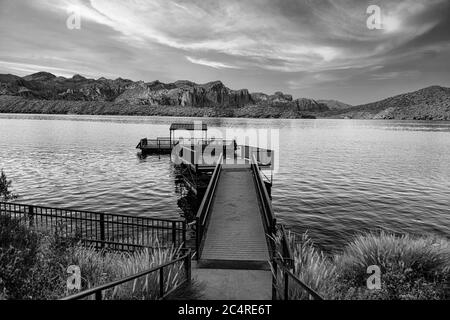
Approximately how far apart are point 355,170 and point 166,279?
4302cm

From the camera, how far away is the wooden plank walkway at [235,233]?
10692 millimetres

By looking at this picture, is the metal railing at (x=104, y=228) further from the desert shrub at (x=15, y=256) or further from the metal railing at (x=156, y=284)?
the metal railing at (x=156, y=284)

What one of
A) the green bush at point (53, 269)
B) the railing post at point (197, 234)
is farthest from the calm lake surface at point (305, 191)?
the green bush at point (53, 269)

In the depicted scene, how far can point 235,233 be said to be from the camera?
42.6ft

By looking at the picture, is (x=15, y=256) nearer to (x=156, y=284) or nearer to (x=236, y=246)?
(x=156, y=284)

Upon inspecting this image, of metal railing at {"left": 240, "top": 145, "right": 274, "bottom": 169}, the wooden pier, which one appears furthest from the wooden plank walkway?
metal railing at {"left": 240, "top": 145, "right": 274, "bottom": 169}

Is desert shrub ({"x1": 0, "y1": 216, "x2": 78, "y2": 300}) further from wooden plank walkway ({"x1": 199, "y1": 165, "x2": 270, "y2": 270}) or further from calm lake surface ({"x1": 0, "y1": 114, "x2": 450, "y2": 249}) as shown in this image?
calm lake surface ({"x1": 0, "y1": 114, "x2": 450, "y2": 249})

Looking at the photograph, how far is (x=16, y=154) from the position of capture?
58.0m

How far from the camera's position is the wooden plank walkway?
10.7m

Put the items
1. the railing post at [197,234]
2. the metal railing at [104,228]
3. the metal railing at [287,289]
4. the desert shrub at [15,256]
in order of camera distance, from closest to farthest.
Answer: the metal railing at [287,289] < the desert shrub at [15,256] < the railing post at [197,234] < the metal railing at [104,228]

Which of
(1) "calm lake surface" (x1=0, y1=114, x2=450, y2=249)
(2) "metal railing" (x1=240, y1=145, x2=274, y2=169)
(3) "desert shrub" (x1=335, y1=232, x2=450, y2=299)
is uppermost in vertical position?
(2) "metal railing" (x1=240, y1=145, x2=274, y2=169)

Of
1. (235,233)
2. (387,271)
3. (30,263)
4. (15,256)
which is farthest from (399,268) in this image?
(15,256)
